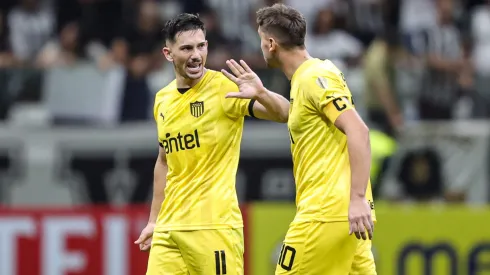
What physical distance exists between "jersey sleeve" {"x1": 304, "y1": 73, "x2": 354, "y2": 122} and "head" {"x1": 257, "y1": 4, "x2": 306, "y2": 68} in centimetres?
32

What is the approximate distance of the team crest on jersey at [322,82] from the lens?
6.76 m

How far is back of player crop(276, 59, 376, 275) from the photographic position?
683cm

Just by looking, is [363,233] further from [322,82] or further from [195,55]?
[195,55]

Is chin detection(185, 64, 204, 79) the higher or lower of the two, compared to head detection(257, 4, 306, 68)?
lower

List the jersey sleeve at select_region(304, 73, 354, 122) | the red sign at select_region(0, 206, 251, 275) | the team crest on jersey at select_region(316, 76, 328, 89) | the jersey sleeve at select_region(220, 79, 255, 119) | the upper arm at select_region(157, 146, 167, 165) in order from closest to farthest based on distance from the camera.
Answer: the jersey sleeve at select_region(304, 73, 354, 122) → the team crest on jersey at select_region(316, 76, 328, 89) → the jersey sleeve at select_region(220, 79, 255, 119) → the upper arm at select_region(157, 146, 167, 165) → the red sign at select_region(0, 206, 251, 275)

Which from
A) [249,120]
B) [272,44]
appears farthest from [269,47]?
[249,120]

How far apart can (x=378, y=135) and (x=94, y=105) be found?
3.49m

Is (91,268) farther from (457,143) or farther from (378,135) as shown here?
(457,143)

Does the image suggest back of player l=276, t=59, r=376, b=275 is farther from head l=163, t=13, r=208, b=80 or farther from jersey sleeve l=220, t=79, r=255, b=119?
head l=163, t=13, r=208, b=80

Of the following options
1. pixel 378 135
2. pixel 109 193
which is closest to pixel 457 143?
pixel 378 135

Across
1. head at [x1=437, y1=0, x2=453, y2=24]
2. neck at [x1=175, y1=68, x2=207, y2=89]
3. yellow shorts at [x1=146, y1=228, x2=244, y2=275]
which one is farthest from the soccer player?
head at [x1=437, y1=0, x2=453, y2=24]

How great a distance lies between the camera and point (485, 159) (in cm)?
1356

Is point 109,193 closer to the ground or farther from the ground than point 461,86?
closer to the ground

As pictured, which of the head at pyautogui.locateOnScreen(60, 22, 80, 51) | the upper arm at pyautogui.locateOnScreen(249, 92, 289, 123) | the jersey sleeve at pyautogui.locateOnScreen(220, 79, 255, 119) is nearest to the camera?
the upper arm at pyautogui.locateOnScreen(249, 92, 289, 123)
